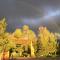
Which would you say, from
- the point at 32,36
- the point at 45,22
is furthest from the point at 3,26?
the point at 45,22

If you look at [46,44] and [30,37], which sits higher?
[30,37]

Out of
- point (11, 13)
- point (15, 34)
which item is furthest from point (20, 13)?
point (15, 34)

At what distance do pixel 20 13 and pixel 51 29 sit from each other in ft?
5.93

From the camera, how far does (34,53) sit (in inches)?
462

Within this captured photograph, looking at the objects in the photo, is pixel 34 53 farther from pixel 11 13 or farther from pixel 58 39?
pixel 11 13

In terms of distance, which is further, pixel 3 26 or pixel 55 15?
pixel 55 15

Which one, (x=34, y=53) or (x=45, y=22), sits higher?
(x=45, y=22)

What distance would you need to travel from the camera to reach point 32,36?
1171cm

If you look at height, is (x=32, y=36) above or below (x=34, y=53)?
above

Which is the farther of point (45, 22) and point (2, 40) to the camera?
point (45, 22)

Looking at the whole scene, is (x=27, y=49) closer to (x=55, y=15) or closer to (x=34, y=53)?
(x=34, y=53)

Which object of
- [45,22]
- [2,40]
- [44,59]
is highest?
[45,22]

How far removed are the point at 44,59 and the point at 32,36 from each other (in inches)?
50.9

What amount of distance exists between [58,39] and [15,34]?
2167 mm
